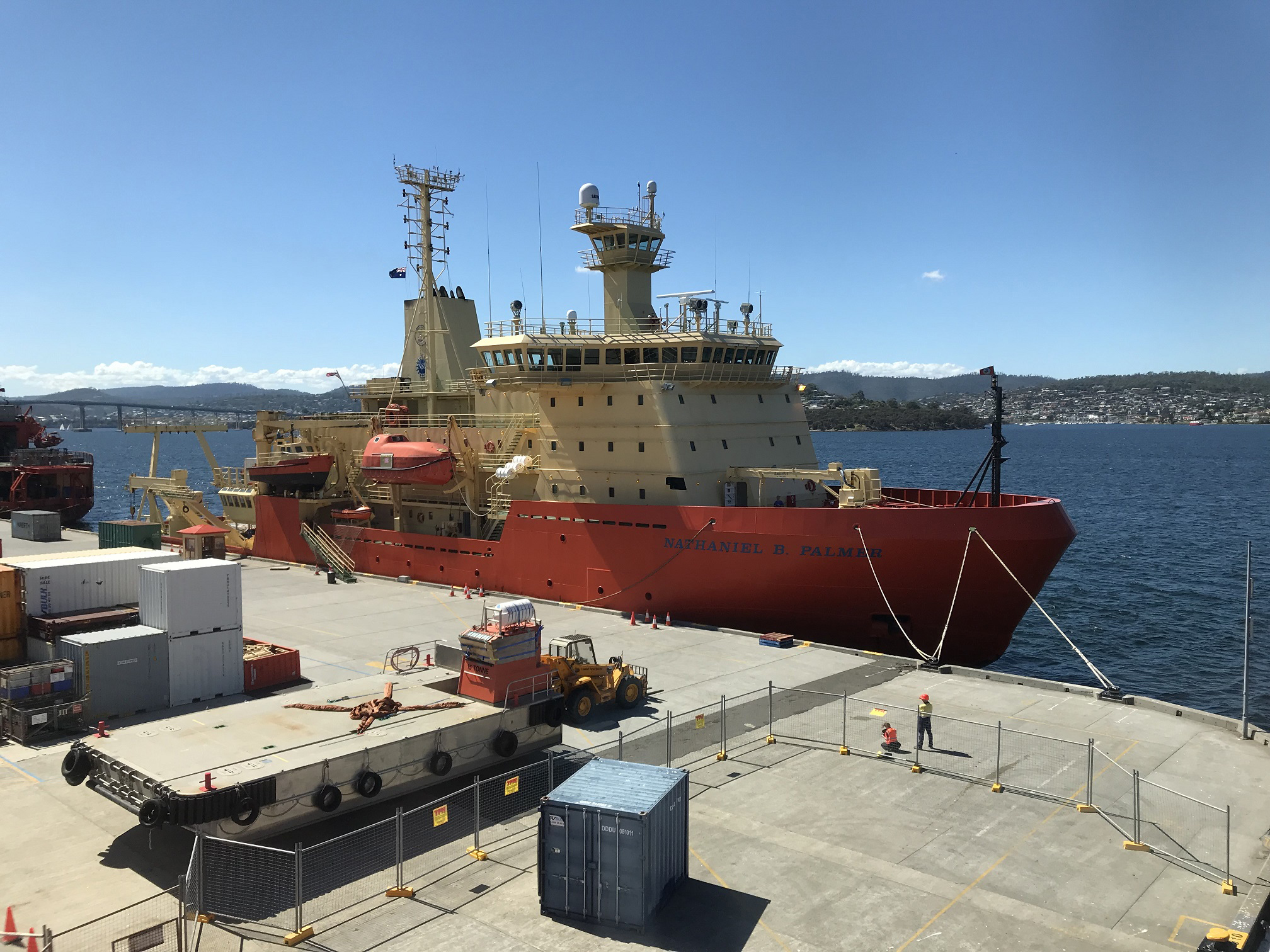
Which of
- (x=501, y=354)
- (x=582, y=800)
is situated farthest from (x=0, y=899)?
(x=501, y=354)

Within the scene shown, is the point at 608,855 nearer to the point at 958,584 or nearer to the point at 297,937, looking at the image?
the point at 297,937

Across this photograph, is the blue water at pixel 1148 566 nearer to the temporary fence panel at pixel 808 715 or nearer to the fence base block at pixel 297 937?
the temporary fence panel at pixel 808 715

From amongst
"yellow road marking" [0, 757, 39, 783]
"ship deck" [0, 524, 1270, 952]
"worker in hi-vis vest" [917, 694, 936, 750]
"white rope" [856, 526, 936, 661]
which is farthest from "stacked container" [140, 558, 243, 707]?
"white rope" [856, 526, 936, 661]

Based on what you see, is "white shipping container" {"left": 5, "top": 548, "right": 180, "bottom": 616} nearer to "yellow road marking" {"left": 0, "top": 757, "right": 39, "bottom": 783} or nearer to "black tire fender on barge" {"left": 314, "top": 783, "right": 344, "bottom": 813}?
"yellow road marking" {"left": 0, "top": 757, "right": 39, "bottom": 783}

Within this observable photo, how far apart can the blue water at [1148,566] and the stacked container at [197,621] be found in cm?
2254

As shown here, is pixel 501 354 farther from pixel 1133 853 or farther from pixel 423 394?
pixel 1133 853

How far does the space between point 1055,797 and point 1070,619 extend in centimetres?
2398

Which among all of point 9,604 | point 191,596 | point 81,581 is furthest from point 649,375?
point 9,604

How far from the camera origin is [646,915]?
9.59 m

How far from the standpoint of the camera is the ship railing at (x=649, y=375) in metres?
25.2

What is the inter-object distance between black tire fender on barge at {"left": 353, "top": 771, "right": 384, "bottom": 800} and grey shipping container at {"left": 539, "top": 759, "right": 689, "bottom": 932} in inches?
119

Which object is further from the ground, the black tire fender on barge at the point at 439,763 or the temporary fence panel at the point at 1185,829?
the black tire fender on barge at the point at 439,763

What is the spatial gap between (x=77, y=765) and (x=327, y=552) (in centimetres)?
2283

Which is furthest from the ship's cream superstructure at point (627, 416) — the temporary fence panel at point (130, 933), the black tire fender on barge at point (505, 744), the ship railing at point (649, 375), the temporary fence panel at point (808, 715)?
the temporary fence panel at point (130, 933)
